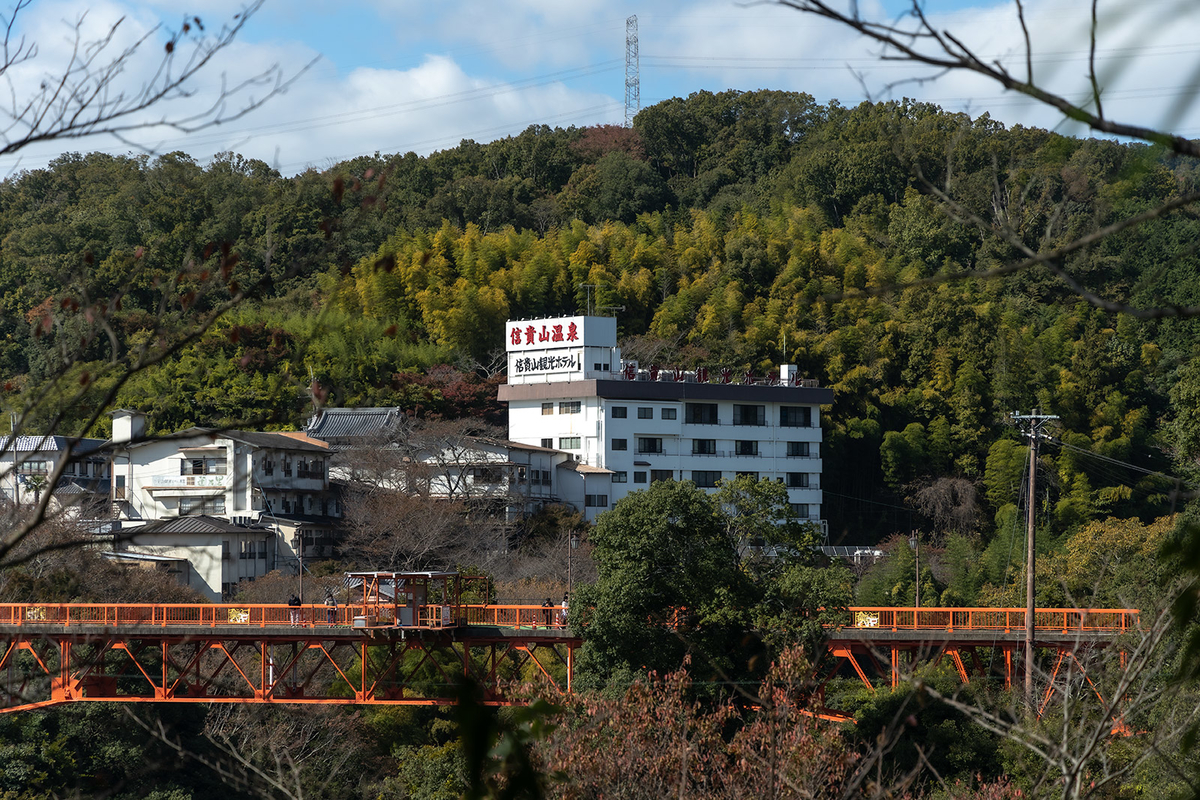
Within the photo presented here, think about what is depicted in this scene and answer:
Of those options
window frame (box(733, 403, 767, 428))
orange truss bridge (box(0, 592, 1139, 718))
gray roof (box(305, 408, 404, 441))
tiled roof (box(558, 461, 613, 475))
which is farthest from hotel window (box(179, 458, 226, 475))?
window frame (box(733, 403, 767, 428))

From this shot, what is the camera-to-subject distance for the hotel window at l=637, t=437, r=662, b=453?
3909 cm

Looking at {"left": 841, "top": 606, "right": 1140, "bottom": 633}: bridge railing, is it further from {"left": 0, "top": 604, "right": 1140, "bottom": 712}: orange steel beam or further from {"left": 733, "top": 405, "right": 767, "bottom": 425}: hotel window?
{"left": 733, "top": 405, "right": 767, "bottom": 425}: hotel window

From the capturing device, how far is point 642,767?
41.7 feet

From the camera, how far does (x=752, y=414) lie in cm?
4066

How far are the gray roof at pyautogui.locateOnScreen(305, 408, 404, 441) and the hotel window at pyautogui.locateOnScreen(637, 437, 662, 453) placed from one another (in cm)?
795

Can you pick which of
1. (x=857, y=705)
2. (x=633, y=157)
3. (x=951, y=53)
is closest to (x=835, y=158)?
(x=633, y=157)

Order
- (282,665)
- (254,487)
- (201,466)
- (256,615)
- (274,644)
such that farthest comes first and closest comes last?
(201,466) < (254,487) < (282,665) < (256,615) < (274,644)

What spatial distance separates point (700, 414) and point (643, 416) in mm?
2187

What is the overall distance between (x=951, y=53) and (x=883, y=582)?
30.6m

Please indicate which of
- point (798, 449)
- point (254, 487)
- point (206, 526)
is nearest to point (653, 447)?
point (798, 449)

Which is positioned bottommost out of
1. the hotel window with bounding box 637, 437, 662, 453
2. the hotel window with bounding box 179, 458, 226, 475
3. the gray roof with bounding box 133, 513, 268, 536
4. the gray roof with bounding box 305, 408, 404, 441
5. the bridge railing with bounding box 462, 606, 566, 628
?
the bridge railing with bounding box 462, 606, 566, 628

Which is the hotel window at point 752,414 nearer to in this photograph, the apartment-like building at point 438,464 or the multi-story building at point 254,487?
the apartment-like building at point 438,464

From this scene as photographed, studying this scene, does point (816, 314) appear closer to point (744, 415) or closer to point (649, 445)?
point (744, 415)

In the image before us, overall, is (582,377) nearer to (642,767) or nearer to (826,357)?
(826,357)
